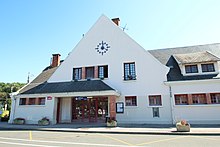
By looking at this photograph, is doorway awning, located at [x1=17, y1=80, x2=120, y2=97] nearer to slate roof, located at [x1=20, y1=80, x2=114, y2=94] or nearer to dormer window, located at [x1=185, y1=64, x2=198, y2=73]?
slate roof, located at [x1=20, y1=80, x2=114, y2=94]

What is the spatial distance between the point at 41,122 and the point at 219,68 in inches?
714

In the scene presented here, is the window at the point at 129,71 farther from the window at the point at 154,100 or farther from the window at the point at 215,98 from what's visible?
the window at the point at 215,98

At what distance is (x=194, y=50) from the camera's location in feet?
69.5

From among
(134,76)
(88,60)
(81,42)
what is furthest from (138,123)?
(81,42)

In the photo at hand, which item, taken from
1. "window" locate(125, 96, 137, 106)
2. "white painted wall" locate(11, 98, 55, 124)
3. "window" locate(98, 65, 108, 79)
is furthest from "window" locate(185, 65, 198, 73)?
"white painted wall" locate(11, 98, 55, 124)

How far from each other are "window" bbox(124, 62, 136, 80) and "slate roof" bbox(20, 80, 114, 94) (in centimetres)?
253

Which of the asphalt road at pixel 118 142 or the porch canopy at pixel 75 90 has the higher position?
the porch canopy at pixel 75 90

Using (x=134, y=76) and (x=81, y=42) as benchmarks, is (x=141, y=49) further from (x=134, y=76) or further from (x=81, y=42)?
(x=81, y=42)

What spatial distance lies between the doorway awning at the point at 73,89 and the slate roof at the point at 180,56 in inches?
249

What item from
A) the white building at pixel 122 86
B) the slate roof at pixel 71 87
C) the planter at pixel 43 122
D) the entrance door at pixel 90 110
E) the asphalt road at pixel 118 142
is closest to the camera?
the asphalt road at pixel 118 142

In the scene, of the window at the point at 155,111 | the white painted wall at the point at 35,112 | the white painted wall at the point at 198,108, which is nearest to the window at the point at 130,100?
the window at the point at 155,111

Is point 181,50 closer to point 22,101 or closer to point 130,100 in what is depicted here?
point 130,100

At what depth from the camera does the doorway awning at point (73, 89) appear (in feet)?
55.1

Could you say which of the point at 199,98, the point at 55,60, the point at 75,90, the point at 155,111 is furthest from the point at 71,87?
the point at 199,98
